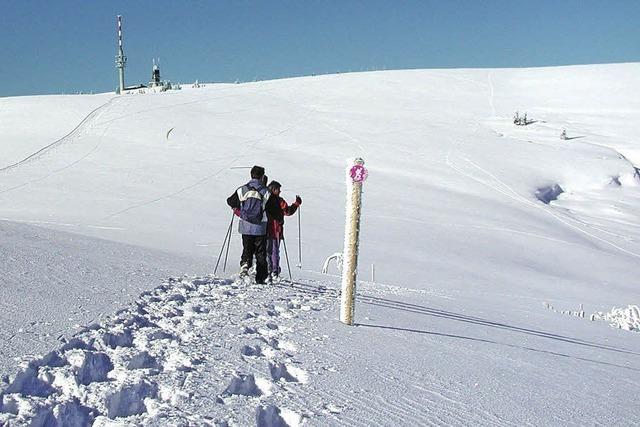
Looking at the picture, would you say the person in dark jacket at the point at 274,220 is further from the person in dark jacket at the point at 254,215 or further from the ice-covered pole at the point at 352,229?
the ice-covered pole at the point at 352,229

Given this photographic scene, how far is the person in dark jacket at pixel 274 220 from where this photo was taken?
8.52 metres

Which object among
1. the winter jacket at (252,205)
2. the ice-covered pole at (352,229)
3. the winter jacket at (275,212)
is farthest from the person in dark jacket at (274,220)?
the ice-covered pole at (352,229)

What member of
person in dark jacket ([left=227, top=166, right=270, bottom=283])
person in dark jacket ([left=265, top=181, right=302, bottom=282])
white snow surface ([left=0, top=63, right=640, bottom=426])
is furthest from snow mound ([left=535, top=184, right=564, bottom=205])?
person in dark jacket ([left=227, top=166, right=270, bottom=283])

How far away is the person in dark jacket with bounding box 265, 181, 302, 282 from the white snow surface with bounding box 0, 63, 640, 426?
60 cm

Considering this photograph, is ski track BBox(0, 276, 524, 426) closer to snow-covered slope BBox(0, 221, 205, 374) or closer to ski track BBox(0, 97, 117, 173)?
snow-covered slope BBox(0, 221, 205, 374)

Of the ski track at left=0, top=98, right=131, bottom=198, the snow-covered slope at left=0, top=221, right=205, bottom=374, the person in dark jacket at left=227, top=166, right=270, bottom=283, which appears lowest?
the snow-covered slope at left=0, top=221, right=205, bottom=374

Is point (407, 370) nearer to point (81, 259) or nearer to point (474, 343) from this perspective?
point (474, 343)

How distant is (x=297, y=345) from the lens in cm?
465

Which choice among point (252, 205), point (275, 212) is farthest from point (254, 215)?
point (275, 212)

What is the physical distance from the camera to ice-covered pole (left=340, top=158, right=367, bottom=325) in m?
5.71

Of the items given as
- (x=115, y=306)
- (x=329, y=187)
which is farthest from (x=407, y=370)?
(x=329, y=187)

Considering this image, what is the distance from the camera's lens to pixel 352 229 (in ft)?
18.7

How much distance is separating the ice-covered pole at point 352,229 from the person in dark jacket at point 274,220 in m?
2.82

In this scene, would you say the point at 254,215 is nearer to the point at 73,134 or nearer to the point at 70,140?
the point at 70,140
